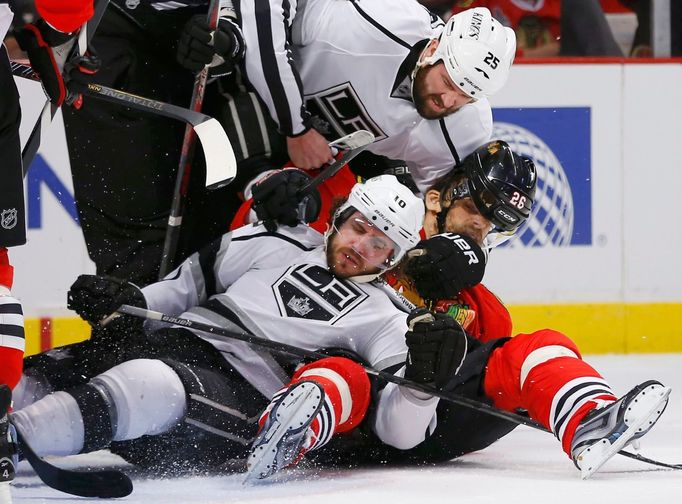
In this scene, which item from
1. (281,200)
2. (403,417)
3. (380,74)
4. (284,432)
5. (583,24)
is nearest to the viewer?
(284,432)

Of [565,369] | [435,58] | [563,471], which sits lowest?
[563,471]

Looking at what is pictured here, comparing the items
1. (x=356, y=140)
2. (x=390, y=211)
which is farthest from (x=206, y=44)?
(x=390, y=211)

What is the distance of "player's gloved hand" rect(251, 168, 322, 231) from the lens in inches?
122

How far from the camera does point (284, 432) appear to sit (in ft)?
8.39

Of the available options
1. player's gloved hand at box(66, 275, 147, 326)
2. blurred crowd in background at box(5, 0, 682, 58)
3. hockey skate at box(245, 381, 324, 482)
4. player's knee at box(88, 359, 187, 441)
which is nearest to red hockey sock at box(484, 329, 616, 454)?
hockey skate at box(245, 381, 324, 482)

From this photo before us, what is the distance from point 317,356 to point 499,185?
686 mm

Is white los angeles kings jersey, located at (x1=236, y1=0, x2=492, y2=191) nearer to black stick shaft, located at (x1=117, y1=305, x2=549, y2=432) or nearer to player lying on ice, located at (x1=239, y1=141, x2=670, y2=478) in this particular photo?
player lying on ice, located at (x1=239, y1=141, x2=670, y2=478)

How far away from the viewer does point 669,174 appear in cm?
467

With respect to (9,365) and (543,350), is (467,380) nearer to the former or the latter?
(543,350)

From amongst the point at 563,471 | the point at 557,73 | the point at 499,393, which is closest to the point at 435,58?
the point at 499,393

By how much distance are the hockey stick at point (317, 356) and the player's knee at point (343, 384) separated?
0.06m

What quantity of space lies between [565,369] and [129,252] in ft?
4.59

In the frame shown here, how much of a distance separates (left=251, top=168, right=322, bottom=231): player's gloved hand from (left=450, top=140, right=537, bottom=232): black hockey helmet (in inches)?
15.9

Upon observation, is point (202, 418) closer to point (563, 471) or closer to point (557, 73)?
point (563, 471)
